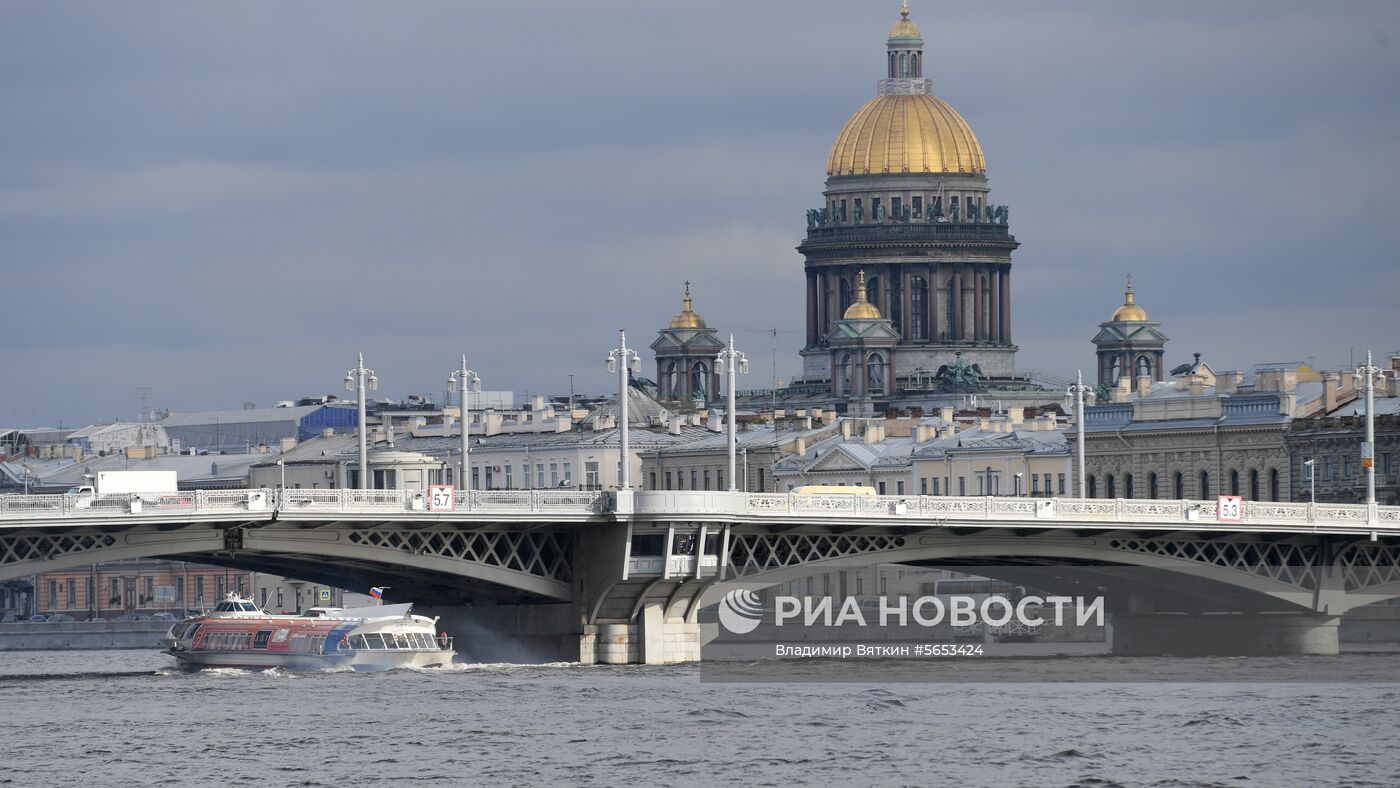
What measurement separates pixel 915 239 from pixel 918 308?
13.8 ft

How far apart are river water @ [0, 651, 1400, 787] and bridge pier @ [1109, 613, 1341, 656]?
6.49m

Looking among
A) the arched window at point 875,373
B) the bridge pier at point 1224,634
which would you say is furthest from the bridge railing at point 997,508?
the arched window at point 875,373

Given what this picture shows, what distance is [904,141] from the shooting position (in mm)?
173625

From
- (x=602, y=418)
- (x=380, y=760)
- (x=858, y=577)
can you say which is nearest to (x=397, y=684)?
(x=380, y=760)

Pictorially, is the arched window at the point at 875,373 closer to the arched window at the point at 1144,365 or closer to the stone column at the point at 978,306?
the stone column at the point at 978,306

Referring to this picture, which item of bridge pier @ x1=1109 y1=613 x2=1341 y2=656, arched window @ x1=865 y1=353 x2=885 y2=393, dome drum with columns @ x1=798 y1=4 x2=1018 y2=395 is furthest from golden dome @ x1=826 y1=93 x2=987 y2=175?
bridge pier @ x1=1109 y1=613 x2=1341 y2=656

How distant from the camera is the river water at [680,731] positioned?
60.7 metres

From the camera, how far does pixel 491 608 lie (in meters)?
86.4

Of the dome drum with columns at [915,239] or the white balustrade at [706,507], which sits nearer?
the white balustrade at [706,507]

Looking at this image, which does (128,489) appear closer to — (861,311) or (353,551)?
(353,551)

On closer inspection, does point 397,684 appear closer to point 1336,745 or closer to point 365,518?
point 365,518

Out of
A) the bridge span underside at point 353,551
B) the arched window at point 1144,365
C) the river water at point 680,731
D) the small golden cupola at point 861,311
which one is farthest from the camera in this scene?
the small golden cupola at point 861,311

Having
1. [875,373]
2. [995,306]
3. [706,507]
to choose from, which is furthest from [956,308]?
[706,507]

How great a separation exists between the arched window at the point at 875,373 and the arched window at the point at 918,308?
6.51 meters
